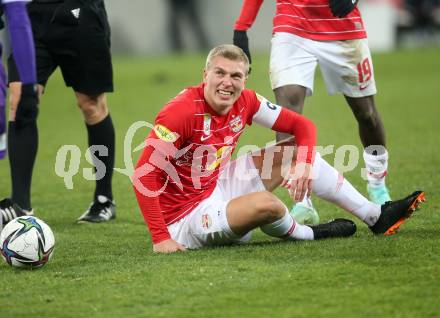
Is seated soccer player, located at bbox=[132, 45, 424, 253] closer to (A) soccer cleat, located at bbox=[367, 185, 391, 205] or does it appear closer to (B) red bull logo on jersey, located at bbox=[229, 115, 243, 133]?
(B) red bull logo on jersey, located at bbox=[229, 115, 243, 133]

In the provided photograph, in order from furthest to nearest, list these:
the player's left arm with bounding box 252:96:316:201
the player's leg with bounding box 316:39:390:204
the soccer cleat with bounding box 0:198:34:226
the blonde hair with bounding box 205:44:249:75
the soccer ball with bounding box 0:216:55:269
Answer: the player's leg with bounding box 316:39:390:204 < the soccer cleat with bounding box 0:198:34:226 < the player's left arm with bounding box 252:96:316:201 < the blonde hair with bounding box 205:44:249:75 < the soccer ball with bounding box 0:216:55:269

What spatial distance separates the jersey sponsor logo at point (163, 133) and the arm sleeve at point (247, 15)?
1501mm

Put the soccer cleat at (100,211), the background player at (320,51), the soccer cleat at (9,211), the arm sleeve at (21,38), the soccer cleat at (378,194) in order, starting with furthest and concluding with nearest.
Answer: the soccer cleat at (100,211) → the soccer cleat at (378,194) → the background player at (320,51) → the soccer cleat at (9,211) → the arm sleeve at (21,38)

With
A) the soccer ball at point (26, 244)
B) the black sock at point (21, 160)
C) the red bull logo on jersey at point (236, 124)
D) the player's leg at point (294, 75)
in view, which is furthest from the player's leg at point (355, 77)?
the soccer ball at point (26, 244)

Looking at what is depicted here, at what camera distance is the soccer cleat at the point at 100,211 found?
6902 mm

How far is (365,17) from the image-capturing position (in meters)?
28.3

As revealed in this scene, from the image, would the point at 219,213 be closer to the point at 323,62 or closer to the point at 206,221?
the point at 206,221

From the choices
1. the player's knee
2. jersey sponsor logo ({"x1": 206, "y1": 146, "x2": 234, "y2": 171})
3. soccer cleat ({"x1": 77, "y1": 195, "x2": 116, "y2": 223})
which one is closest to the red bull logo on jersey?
jersey sponsor logo ({"x1": 206, "y1": 146, "x2": 234, "y2": 171})

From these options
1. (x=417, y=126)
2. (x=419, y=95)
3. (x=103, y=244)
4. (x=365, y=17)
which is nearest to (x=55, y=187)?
(x=103, y=244)

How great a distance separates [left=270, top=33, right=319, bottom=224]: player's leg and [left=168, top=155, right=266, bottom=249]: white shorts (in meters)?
0.65

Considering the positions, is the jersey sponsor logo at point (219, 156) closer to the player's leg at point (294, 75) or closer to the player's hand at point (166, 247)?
the player's hand at point (166, 247)

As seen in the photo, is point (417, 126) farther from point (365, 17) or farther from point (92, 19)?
point (365, 17)

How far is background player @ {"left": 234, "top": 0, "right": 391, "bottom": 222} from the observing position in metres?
6.51

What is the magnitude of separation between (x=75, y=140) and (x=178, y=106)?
641 cm
